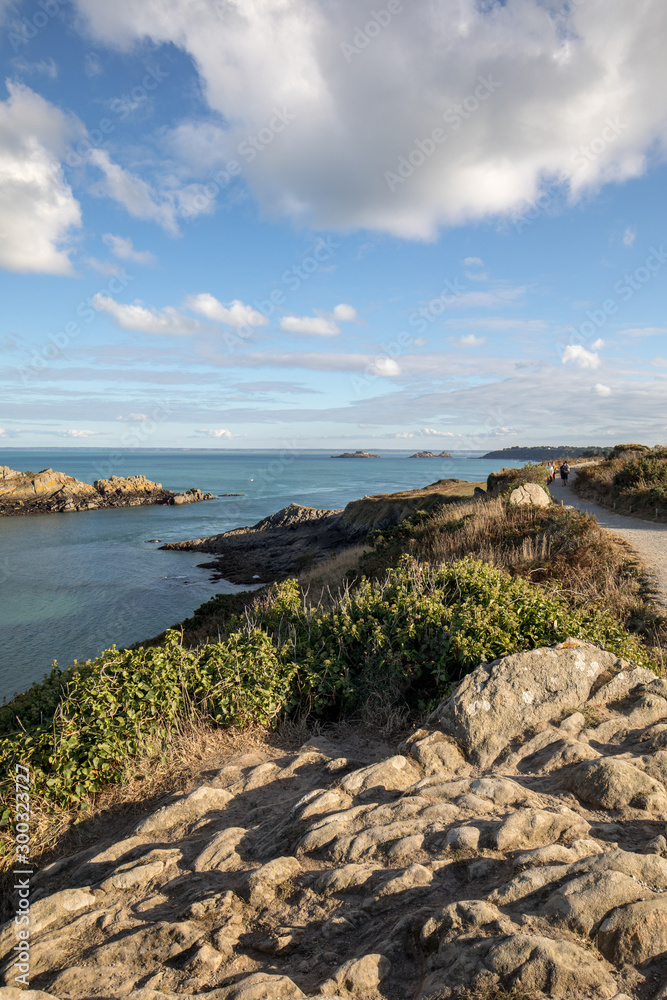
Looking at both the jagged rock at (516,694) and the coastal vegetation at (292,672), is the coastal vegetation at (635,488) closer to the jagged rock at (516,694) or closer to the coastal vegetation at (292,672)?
the coastal vegetation at (292,672)

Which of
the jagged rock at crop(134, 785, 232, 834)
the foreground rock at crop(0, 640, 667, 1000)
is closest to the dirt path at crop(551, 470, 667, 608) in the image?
the foreground rock at crop(0, 640, 667, 1000)

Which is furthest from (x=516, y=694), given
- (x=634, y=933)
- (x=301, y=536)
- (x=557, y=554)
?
(x=301, y=536)

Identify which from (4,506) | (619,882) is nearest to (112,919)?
(619,882)

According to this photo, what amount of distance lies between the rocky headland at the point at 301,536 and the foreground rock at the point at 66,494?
32.8 metres

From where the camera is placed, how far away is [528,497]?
16.5 meters

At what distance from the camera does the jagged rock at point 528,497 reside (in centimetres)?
1564

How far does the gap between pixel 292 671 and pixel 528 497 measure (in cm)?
1245

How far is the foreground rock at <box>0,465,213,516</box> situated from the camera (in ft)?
230

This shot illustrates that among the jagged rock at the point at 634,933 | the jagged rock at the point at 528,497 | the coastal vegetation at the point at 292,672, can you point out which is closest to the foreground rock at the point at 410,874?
the jagged rock at the point at 634,933

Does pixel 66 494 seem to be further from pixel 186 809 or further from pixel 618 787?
pixel 618 787

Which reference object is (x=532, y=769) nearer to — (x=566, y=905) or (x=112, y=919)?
(x=566, y=905)

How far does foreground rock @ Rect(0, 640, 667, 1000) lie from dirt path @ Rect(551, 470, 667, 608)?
590cm

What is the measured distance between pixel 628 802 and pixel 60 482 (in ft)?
282

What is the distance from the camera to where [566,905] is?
8.34ft
